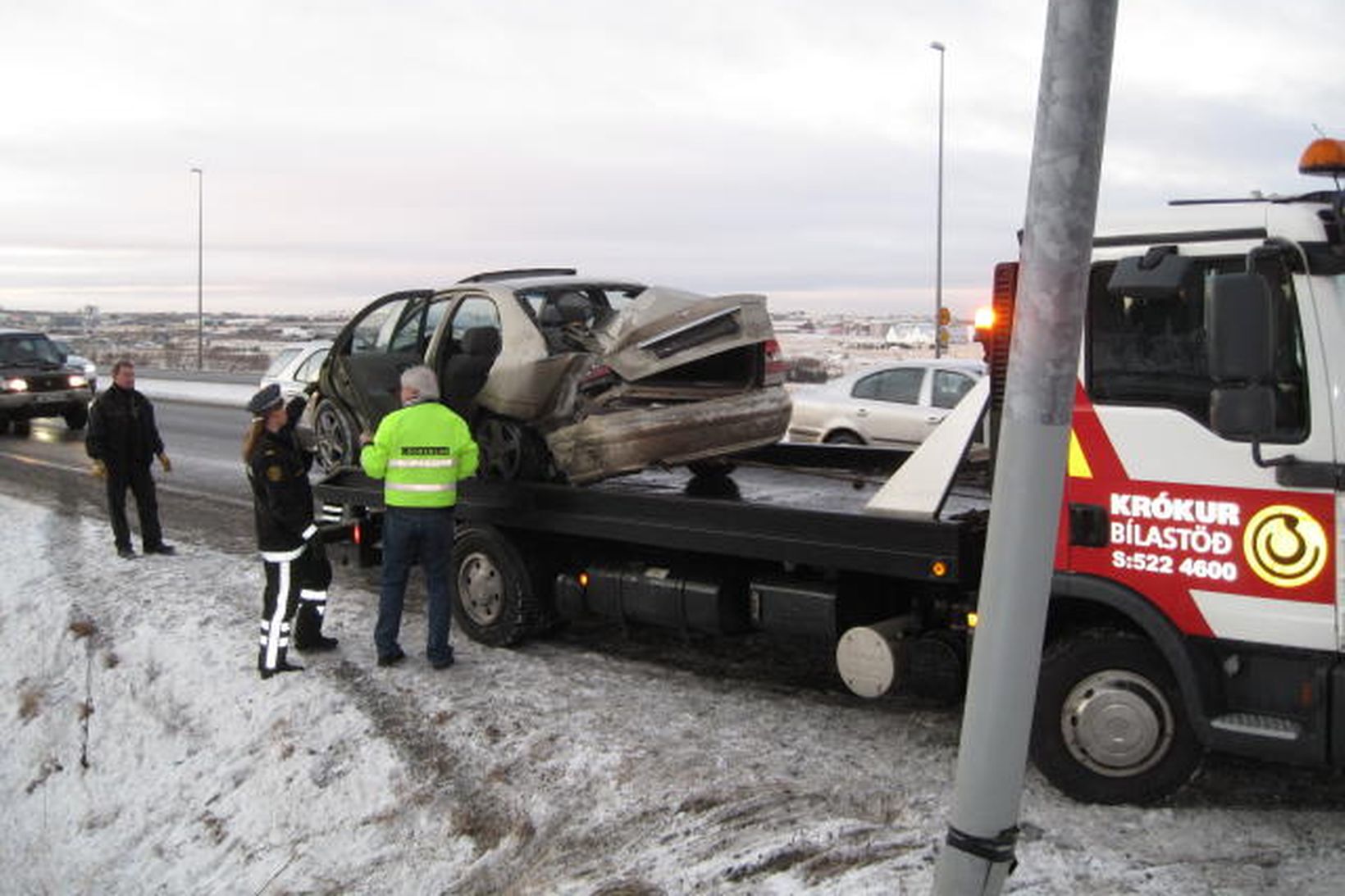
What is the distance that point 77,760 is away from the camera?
7855 mm

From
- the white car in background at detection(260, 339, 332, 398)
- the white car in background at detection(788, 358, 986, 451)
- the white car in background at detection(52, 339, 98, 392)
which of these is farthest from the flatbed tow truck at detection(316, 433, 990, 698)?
the white car in background at detection(52, 339, 98, 392)

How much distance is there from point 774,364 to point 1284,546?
3.89 meters

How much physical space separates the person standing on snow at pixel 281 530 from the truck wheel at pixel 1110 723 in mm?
4630

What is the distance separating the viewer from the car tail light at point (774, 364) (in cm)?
774

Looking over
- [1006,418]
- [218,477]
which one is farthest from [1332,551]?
[218,477]

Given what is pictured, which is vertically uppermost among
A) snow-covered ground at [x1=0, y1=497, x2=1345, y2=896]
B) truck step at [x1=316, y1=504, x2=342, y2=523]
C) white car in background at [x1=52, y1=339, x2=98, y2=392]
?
white car in background at [x1=52, y1=339, x2=98, y2=392]

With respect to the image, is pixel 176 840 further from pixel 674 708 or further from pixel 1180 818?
pixel 1180 818

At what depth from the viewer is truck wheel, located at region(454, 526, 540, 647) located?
289 inches

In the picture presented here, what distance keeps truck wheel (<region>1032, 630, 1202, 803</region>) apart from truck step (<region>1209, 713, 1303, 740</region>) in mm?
225

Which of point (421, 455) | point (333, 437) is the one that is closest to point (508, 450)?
point (421, 455)

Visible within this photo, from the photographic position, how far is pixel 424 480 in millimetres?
7012

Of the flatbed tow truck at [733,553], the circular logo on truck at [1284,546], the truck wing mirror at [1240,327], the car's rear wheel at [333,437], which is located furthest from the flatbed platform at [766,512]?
the truck wing mirror at [1240,327]

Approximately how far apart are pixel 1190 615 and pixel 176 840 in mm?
5243

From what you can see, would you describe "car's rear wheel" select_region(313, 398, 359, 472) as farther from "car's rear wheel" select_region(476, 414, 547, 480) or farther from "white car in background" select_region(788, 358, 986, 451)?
"white car in background" select_region(788, 358, 986, 451)
